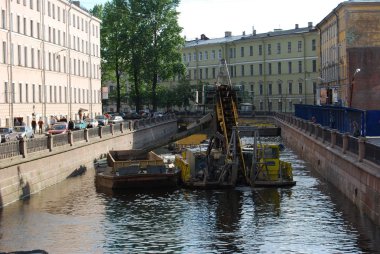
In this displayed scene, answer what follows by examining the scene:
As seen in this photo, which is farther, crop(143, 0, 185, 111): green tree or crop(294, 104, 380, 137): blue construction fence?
crop(143, 0, 185, 111): green tree

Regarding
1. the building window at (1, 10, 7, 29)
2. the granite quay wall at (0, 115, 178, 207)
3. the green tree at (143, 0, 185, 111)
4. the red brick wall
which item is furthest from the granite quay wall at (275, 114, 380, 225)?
the green tree at (143, 0, 185, 111)

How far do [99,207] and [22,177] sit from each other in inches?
173

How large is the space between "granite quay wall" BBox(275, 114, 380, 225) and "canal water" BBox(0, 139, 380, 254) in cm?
64

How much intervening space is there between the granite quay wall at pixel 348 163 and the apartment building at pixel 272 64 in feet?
226

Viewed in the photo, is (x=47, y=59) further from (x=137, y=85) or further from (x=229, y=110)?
(x=229, y=110)

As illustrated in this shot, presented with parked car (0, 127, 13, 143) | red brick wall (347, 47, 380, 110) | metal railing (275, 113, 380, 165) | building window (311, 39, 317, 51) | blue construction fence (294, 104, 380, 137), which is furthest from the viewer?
building window (311, 39, 317, 51)

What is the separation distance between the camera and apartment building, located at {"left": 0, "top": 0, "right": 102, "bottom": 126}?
6862 cm

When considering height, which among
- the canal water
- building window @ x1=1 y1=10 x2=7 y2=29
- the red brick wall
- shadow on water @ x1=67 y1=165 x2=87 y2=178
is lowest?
the canal water

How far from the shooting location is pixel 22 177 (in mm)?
35844

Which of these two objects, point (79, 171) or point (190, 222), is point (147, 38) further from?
point (190, 222)

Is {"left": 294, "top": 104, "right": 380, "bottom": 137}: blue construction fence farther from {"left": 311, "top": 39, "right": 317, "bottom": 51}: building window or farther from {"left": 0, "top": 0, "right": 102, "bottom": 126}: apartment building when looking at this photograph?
{"left": 311, "top": 39, "right": 317, "bottom": 51}: building window

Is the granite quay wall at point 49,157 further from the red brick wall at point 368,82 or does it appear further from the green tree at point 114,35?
the green tree at point 114,35

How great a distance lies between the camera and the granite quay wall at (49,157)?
34.1 meters

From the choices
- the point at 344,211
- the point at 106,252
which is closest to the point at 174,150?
the point at 344,211
